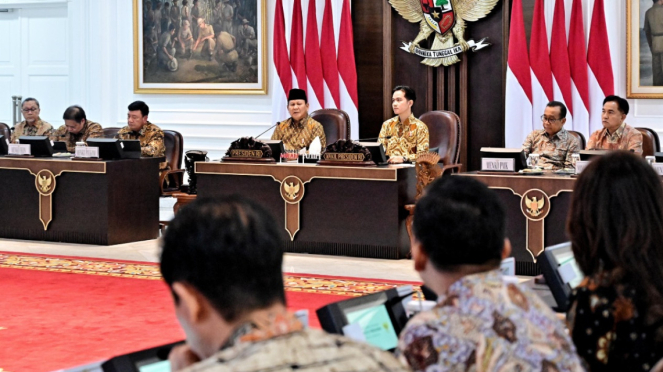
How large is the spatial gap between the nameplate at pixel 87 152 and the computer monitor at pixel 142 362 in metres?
6.24

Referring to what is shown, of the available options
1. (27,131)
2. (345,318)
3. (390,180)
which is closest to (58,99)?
(27,131)

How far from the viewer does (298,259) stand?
22.7 feet

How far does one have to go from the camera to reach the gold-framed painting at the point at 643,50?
26.9 feet

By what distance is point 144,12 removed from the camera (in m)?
10.5

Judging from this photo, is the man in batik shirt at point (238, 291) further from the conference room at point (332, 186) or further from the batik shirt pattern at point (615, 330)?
the batik shirt pattern at point (615, 330)

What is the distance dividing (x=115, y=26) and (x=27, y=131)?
84.0 inches

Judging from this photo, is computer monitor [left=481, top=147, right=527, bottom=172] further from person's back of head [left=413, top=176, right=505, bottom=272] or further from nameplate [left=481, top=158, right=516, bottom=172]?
person's back of head [left=413, top=176, right=505, bottom=272]

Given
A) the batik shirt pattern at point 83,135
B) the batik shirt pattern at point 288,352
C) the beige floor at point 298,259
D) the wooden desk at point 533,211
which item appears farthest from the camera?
the batik shirt pattern at point 83,135

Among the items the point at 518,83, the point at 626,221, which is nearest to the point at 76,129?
the point at 518,83

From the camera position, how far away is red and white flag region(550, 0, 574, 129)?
8.38 m

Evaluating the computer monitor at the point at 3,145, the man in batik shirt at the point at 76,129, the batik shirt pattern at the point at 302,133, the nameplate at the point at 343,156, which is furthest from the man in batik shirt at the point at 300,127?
the computer monitor at the point at 3,145

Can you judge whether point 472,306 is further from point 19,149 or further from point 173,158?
point 173,158

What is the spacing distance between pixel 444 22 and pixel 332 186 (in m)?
2.65

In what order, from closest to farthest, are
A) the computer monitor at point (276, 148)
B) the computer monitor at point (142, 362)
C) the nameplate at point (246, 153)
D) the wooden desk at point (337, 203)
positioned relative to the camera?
1. the computer monitor at point (142, 362)
2. the wooden desk at point (337, 203)
3. the nameplate at point (246, 153)
4. the computer monitor at point (276, 148)
